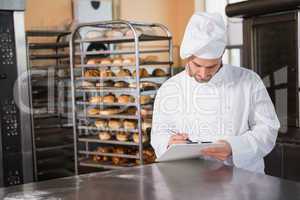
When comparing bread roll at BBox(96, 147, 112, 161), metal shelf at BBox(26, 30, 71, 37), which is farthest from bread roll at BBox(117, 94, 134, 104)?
metal shelf at BBox(26, 30, 71, 37)

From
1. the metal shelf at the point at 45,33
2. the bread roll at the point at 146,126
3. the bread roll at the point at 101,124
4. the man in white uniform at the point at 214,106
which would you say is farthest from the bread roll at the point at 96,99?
the man in white uniform at the point at 214,106

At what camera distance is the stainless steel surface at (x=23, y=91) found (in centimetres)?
285

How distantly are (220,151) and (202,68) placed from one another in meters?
0.37

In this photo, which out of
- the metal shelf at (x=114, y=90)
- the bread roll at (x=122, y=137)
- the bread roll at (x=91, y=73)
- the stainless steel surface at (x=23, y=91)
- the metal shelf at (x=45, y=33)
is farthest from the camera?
the metal shelf at (x=45, y=33)

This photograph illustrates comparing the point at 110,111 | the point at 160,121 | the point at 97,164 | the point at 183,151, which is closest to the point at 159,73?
the point at 110,111

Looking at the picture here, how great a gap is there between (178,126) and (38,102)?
2009mm

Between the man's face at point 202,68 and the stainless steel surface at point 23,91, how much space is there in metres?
1.45

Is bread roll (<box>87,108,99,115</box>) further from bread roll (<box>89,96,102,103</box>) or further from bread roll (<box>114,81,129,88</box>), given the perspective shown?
bread roll (<box>114,81,129,88</box>)

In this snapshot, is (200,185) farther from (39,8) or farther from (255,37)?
(39,8)

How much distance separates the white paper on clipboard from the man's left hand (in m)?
0.02

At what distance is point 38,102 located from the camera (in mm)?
3643

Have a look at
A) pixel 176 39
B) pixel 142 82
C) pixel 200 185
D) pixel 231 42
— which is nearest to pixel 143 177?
pixel 200 185

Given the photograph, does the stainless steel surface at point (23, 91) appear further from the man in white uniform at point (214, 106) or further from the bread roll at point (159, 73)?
the man in white uniform at point (214, 106)

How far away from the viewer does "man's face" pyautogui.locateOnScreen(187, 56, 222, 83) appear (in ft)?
5.86
